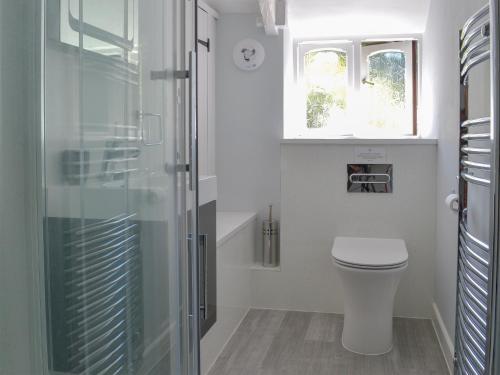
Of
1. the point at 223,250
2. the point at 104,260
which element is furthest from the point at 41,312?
the point at 223,250

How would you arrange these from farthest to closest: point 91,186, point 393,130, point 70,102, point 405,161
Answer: point 393,130, point 405,161, point 91,186, point 70,102

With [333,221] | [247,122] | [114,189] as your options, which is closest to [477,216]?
[114,189]

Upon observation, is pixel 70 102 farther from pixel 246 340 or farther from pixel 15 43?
pixel 246 340

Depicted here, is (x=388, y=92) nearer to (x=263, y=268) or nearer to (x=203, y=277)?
(x=263, y=268)

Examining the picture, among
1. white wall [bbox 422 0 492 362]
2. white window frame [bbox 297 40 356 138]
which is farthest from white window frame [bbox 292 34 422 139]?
white wall [bbox 422 0 492 362]

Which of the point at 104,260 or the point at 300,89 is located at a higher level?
the point at 300,89

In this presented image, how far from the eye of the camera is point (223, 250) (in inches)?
116

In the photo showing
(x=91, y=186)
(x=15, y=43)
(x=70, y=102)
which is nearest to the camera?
(x=15, y=43)

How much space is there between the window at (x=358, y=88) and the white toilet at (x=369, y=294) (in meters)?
1.37

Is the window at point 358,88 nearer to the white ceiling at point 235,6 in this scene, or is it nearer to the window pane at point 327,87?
the window pane at point 327,87

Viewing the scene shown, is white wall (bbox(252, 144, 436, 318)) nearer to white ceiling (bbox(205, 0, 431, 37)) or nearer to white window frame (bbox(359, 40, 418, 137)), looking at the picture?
white window frame (bbox(359, 40, 418, 137))

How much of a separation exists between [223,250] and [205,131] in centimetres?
106

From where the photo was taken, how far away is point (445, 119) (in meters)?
3.05

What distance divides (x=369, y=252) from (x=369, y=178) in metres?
0.65
